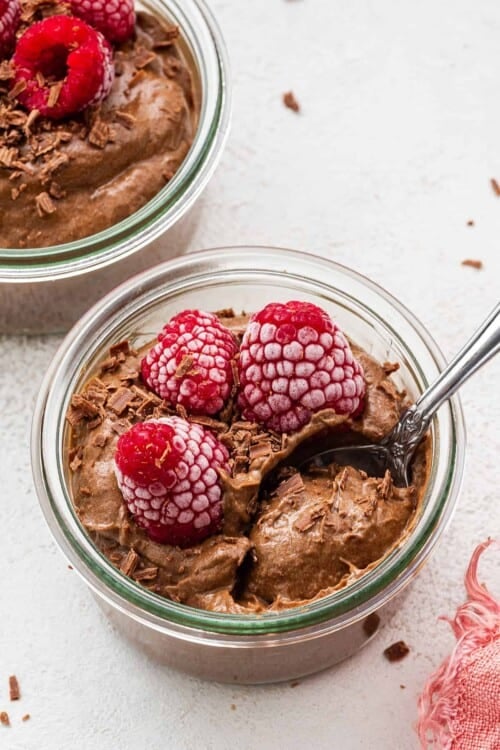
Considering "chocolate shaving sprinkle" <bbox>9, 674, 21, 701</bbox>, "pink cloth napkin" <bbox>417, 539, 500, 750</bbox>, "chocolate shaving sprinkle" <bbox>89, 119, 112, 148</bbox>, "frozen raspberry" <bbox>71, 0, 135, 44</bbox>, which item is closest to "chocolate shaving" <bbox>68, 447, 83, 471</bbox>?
"chocolate shaving sprinkle" <bbox>9, 674, 21, 701</bbox>

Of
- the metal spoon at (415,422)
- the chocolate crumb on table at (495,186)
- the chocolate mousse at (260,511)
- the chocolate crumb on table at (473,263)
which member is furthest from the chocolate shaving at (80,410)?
the chocolate crumb on table at (495,186)

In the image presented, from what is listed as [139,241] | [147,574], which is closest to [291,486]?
[147,574]

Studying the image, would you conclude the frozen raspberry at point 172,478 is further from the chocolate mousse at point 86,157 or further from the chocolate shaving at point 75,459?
the chocolate mousse at point 86,157

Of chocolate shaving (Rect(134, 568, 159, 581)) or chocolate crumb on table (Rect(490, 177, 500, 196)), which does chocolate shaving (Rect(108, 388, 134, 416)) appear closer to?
chocolate shaving (Rect(134, 568, 159, 581))

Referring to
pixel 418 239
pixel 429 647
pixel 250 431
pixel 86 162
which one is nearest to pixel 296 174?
pixel 418 239

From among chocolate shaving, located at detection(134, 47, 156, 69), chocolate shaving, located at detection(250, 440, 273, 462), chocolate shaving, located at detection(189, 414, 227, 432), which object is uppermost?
chocolate shaving, located at detection(134, 47, 156, 69)
